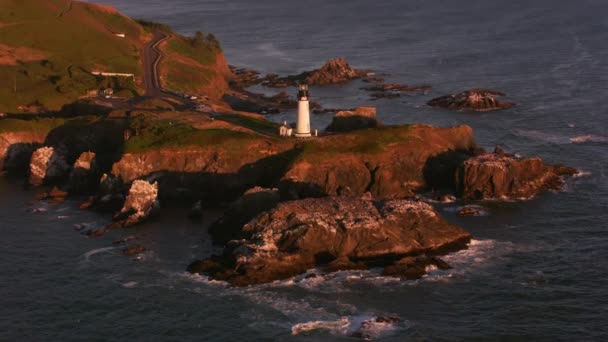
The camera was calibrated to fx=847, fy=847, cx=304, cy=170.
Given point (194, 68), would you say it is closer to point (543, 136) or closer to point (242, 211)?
point (543, 136)

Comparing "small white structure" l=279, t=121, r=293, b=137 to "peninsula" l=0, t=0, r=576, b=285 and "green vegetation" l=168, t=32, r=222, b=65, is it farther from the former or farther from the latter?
"green vegetation" l=168, t=32, r=222, b=65

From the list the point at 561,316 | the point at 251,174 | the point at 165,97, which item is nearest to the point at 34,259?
the point at 251,174

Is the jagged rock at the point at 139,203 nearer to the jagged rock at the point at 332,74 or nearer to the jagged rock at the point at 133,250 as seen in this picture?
the jagged rock at the point at 133,250

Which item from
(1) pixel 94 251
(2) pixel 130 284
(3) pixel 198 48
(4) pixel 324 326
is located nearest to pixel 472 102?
(3) pixel 198 48

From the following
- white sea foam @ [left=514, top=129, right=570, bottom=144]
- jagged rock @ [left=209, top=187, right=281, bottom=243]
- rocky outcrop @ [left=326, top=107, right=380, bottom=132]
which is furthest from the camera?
white sea foam @ [left=514, top=129, right=570, bottom=144]

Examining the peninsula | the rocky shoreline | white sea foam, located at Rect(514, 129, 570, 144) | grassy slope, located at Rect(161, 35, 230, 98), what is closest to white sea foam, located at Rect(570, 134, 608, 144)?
white sea foam, located at Rect(514, 129, 570, 144)
